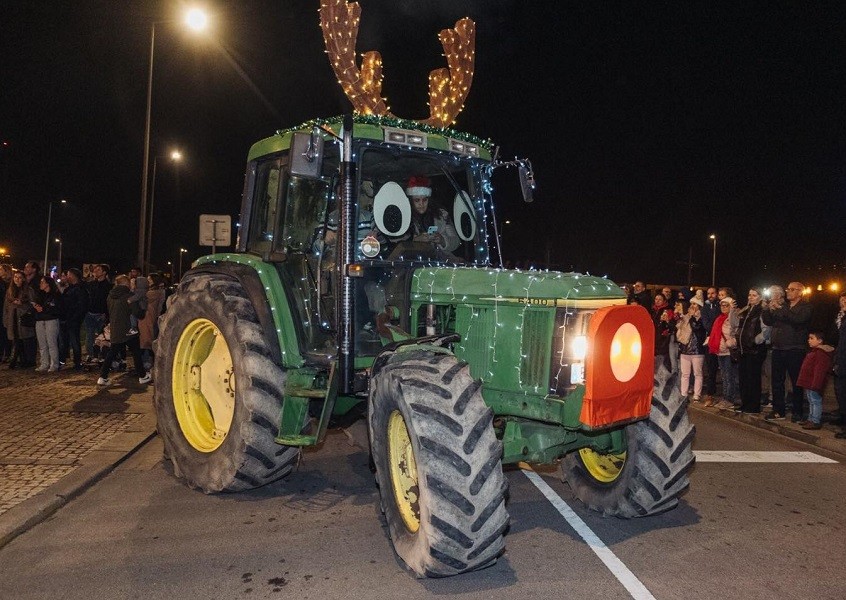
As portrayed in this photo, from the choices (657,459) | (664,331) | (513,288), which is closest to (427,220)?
(513,288)

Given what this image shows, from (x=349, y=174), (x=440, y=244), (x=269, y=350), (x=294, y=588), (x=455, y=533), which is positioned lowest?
(x=294, y=588)

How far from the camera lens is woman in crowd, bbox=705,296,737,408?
11375 mm

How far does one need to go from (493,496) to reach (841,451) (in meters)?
6.48

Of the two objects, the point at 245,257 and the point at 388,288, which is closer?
the point at 388,288

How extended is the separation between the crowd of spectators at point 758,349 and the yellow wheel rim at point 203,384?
471 centimetres

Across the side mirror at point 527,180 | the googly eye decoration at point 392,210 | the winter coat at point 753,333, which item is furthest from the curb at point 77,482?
the winter coat at point 753,333

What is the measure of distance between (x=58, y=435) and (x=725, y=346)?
32.0 feet

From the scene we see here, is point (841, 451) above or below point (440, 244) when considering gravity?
below

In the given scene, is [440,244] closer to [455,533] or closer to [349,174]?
[349,174]

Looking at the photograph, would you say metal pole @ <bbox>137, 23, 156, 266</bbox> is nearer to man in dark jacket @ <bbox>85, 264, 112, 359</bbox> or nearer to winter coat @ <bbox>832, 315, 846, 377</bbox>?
man in dark jacket @ <bbox>85, 264, 112, 359</bbox>

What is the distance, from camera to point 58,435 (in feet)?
25.5

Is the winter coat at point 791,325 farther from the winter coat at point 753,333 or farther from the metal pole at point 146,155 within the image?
the metal pole at point 146,155

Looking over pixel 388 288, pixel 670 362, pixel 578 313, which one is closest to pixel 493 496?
pixel 578 313

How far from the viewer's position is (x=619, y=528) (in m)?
5.25
